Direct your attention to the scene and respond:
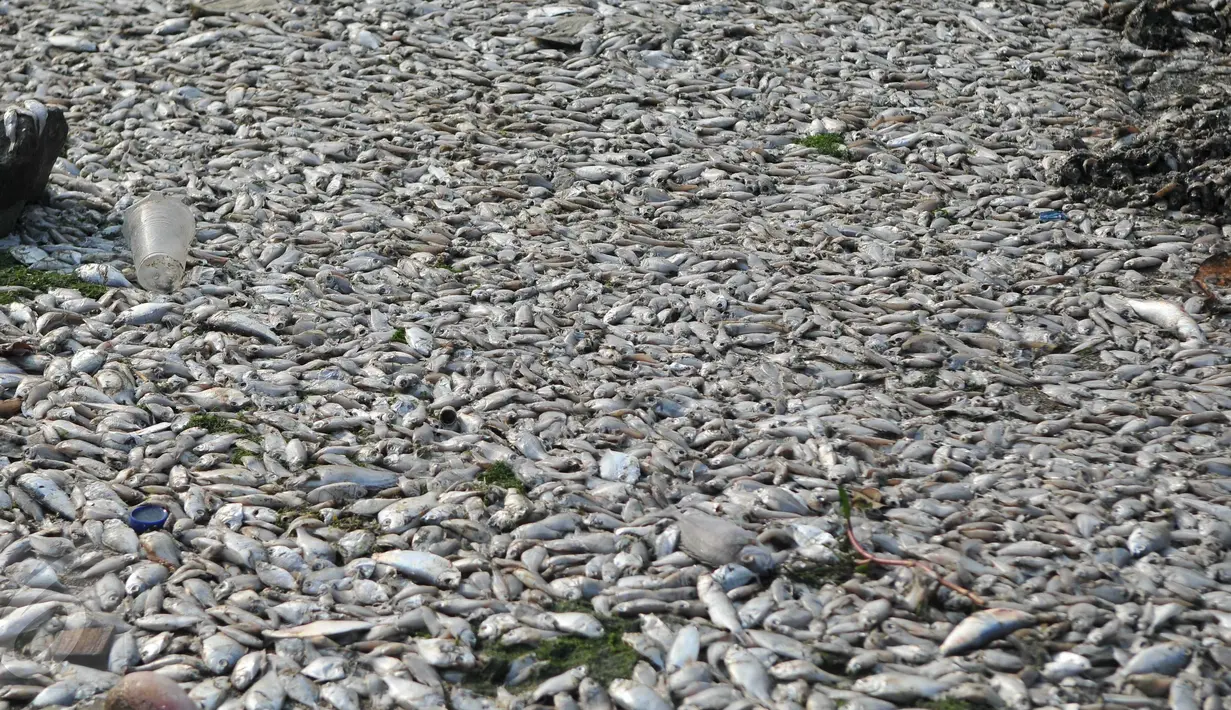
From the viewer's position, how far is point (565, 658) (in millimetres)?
2908

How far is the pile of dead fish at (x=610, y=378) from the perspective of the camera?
9.57ft

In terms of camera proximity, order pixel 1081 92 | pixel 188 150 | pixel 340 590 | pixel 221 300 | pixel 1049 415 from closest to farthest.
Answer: pixel 340 590 → pixel 1049 415 → pixel 221 300 → pixel 188 150 → pixel 1081 92

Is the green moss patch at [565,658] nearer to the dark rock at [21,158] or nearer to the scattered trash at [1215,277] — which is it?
the scattered trash at [1215,277]

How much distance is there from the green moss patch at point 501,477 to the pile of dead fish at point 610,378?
11 millimetres

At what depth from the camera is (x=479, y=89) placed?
5.97 meters

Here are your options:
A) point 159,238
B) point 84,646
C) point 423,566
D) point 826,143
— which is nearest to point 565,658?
point 423,566

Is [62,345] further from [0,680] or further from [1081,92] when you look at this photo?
[1081,92]

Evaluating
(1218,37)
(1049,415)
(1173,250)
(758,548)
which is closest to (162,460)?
(758,548)

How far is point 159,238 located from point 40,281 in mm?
455

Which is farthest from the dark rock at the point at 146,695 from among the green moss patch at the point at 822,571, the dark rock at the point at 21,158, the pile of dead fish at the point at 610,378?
the dark rock at the point at 21,158

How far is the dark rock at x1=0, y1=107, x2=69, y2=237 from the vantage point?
15.3 ft

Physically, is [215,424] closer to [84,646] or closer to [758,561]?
[84,646]

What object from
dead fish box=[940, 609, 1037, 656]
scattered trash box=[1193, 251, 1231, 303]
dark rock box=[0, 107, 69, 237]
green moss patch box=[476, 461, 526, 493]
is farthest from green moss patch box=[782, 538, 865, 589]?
dark rock box=[0, 107, 69, 237]

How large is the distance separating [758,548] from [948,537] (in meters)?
0.53
